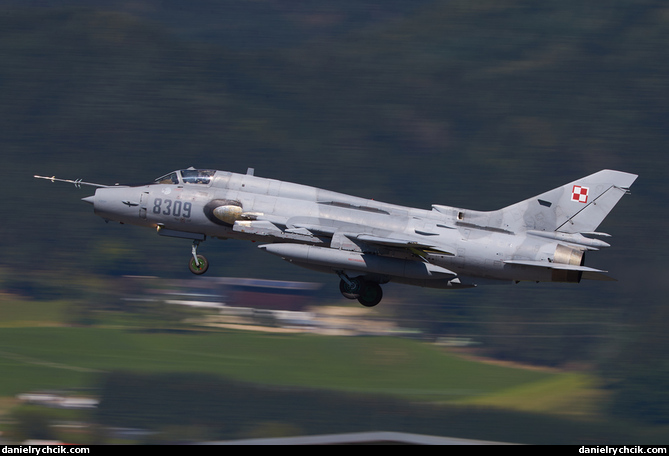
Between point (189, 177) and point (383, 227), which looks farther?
point (189, 177)

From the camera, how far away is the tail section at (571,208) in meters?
29.7

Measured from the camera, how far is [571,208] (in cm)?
2978

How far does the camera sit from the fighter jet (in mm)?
28953

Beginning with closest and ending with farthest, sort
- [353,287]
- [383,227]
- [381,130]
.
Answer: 1. [383,227]
2. [353,287]
3. [381,130]

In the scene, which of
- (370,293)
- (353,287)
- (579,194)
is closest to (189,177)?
(353,287)

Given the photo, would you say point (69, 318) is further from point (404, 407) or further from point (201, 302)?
point (404, 407)

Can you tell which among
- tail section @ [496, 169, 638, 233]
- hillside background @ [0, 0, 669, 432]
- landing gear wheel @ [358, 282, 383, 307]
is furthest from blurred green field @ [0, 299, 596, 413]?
tail section @ [496, 169, 638, 233]

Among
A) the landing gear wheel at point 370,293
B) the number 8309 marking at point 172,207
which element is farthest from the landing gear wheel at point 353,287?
the number 8309 marking at point 172,207

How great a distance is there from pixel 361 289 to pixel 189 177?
23.0 feet

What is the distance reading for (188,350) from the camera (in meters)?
95.8

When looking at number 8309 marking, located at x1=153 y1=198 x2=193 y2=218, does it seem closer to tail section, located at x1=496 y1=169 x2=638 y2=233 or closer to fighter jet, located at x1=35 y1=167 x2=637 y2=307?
fighter jet, located at x1=35 y1=167 x2=637 y2=307

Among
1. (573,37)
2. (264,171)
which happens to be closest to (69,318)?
(264,171)

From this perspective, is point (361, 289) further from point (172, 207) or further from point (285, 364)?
point (285, 364)

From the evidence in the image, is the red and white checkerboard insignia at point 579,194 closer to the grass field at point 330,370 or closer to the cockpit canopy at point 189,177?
the cockpit canopy at point 189,177
